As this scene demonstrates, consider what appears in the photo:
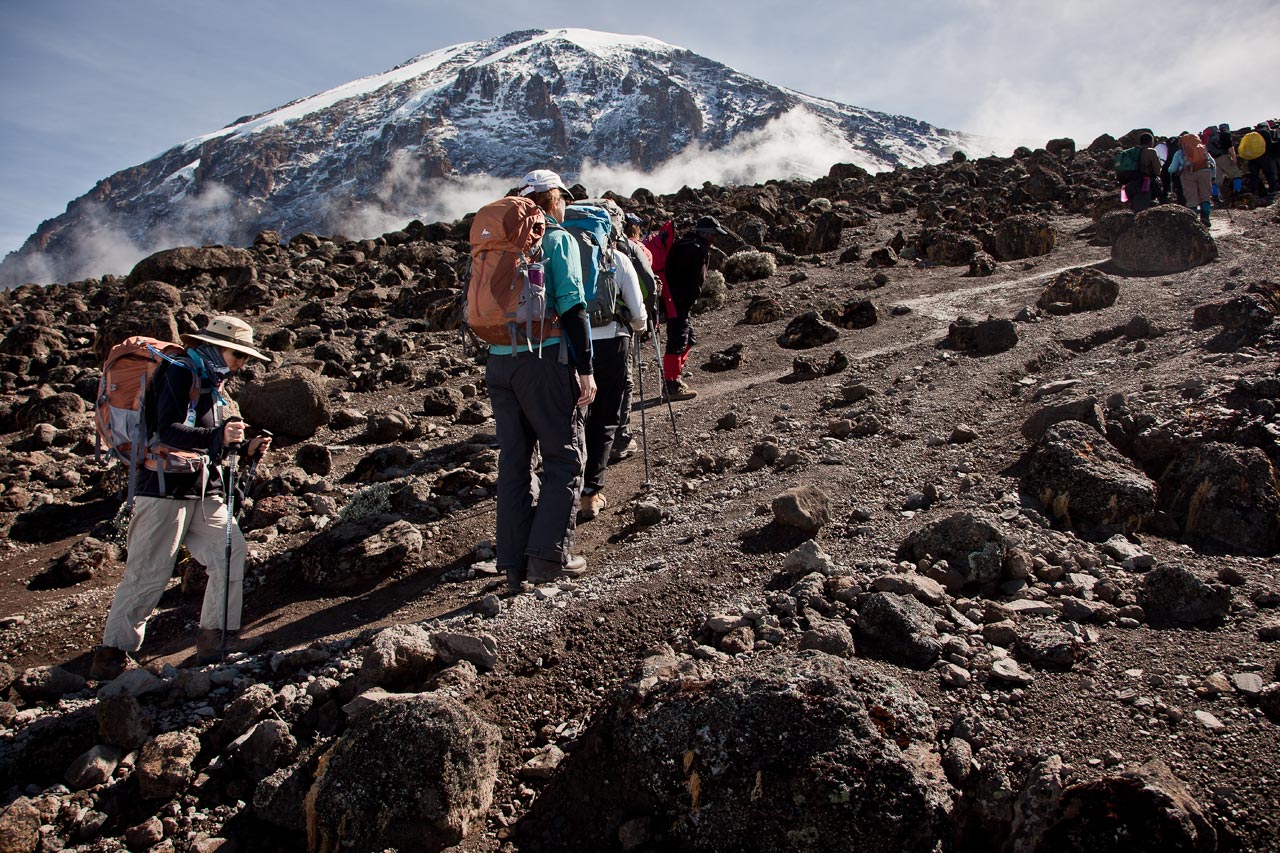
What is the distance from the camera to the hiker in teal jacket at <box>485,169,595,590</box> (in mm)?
3846

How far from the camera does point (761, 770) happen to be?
89.2 inches

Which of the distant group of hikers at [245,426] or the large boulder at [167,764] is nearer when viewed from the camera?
the large boulder at [167,764]

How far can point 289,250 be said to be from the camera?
2120cm

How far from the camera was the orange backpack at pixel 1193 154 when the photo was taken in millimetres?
12984

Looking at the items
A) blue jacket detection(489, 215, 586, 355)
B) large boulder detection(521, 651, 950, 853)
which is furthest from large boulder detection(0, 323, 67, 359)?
large boulder detection(521, 651, 950, 853)

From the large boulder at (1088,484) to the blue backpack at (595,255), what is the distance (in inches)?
105

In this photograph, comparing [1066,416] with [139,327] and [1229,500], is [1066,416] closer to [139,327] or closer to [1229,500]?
[1229,500]

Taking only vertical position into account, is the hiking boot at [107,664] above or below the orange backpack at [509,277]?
below

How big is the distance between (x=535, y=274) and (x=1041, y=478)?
2980 mm

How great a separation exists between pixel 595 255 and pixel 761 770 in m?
3.12

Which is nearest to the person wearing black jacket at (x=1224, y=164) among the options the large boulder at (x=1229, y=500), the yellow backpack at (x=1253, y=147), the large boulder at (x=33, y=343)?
the yellow backpack at (x=1253, y=147)

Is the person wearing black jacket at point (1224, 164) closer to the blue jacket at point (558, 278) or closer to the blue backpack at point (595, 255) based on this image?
the blue backpack at point (595, 255)

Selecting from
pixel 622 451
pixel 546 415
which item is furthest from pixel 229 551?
pixel 622 451

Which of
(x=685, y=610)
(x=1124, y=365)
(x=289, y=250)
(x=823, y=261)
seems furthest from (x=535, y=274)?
(x=289, y=250)
